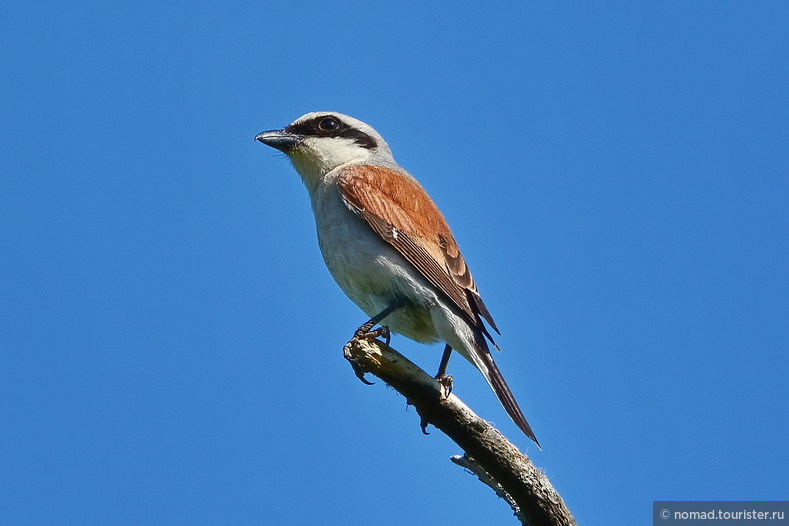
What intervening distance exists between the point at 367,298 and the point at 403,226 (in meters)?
0.58

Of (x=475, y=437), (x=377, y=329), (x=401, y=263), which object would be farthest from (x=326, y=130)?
(x=475, y=437)

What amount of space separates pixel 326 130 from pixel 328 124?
7cm

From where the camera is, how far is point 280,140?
24.6 ft

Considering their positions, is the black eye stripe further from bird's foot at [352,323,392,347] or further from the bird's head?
bird's foot at [352,323,392,347]

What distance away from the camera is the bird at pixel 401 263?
5969mm

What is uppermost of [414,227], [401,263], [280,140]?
[280,140]

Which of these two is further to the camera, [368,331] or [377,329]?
[377,329]

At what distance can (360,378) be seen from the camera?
18.0ft

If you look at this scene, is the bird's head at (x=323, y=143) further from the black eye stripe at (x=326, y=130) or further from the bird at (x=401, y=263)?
the bird at (x=401, y=263)

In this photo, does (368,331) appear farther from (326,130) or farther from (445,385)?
(326,130)

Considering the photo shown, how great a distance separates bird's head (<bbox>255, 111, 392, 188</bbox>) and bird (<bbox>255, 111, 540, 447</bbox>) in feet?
1.28

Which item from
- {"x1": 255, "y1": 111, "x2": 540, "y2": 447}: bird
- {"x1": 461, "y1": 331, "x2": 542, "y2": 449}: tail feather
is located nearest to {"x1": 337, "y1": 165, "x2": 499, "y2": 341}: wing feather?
{"x1": 255, "y1": 111, "x2": 540, "y2": 447}: bird

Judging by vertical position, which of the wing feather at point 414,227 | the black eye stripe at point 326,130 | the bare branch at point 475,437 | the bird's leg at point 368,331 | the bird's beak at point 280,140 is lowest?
the bare branch at point 475,437

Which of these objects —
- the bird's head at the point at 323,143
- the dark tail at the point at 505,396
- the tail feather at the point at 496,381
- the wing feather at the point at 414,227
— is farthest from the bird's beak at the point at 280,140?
the dark tail at the point at 505,396
